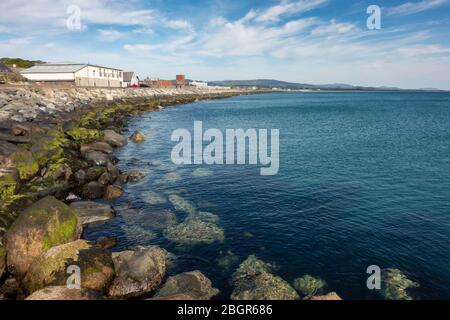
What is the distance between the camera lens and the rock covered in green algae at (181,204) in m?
21.2

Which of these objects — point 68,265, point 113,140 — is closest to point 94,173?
point 68,265

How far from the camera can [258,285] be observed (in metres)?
13.1

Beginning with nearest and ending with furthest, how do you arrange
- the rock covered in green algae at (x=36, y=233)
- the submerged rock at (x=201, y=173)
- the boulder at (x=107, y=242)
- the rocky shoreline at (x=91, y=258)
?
the rocky shoreline at (x=91, y=258)
the rock covered in green algae at (x=36, y=233)
the boulder at (x=107, y=242)
the submerged rock at (x=201, y=173)

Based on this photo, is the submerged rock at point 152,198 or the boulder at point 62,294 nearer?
the boulder at point 62,294

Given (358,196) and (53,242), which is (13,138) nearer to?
(53,242)

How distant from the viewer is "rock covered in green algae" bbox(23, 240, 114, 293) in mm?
12047

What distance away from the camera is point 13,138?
28078 mm

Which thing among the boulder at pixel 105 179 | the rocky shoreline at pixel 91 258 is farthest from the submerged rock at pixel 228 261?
the boulder at pixel 105 179

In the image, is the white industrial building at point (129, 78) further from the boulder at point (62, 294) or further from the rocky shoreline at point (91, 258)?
the boulder at point (62, 294)

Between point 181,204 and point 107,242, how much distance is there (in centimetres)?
643

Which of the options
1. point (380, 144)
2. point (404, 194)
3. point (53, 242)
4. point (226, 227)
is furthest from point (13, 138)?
point (380, 144)

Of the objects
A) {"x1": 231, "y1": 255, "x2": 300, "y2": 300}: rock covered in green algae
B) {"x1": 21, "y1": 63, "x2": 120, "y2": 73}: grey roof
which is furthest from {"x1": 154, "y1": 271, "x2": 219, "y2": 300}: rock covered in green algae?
{"x1": 21, "y1": 63, "x2": 120, "y2": 73}: grey roof

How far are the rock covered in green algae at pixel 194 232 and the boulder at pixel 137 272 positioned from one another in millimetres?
2677

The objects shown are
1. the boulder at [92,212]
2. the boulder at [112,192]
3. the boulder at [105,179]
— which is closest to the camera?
the boulder at [92,212]
